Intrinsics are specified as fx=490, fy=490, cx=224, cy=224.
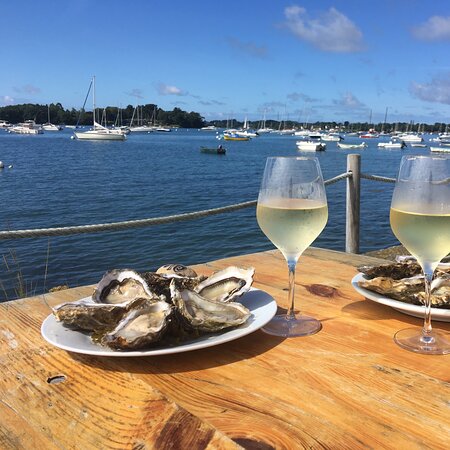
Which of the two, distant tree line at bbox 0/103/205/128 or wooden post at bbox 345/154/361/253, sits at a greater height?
distant tree line at bbox 0/103/205/128

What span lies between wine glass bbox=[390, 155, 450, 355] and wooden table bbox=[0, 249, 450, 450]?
0.25 feet

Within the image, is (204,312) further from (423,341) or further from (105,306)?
(423,341)

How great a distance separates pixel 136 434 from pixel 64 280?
34.1 feet

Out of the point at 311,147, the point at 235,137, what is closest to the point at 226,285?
the point at 311,147

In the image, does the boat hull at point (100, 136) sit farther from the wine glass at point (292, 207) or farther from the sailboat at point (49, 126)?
the wine glass at point (292, 207)

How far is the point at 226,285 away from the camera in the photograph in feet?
3.96

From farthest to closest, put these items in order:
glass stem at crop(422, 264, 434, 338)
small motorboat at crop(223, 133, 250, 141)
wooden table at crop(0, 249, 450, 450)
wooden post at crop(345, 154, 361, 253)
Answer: small motorboat at crop(223, 133, 250, 141) → wooden post at crop(345, 154, 361, 253) → glass stem at crop(422, 264, 434, 338) → wooden table at crop(0, 249, 450, 450)

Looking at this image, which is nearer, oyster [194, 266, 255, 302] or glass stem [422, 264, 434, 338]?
glass stem [422, 264, 434, 338]

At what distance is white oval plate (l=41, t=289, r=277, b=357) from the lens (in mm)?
964

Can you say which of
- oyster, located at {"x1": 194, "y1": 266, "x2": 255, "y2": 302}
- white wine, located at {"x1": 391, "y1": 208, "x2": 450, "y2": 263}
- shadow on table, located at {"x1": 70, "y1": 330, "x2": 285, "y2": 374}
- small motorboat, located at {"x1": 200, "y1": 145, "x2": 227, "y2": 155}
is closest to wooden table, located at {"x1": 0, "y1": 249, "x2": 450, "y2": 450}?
shadow on table, located at {"x1": 70, "y1": 330, "x2": 285, "y2": 374}

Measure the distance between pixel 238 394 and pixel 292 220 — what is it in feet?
1.44

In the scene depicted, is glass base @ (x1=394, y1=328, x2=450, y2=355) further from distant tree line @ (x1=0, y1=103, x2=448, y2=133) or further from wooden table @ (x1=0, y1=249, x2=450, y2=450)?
distant tree line @ (x1=0, y1=103, x2=448, y2=133)

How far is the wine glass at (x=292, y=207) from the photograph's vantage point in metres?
1.15

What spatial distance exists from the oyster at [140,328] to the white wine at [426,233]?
1.74 feet
